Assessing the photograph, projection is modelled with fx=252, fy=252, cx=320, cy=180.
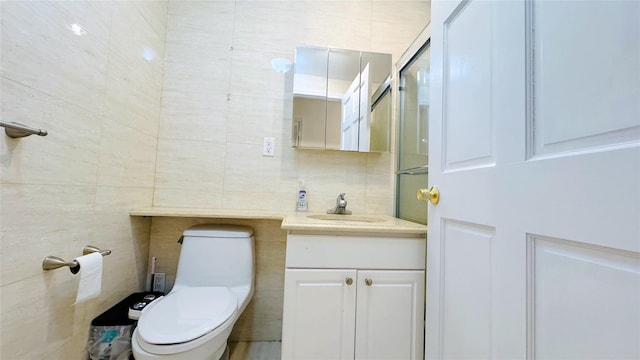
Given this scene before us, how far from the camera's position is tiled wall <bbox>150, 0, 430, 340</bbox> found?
1.57 meters

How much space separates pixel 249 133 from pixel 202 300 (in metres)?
0.97

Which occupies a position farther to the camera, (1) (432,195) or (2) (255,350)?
(2) (255,350)

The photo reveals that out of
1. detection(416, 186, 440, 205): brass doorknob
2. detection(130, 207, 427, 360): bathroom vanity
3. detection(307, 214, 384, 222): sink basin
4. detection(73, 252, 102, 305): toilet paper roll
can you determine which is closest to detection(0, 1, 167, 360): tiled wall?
detection(73, 252, 102, 305): toilet paper roll

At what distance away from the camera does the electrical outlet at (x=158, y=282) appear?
4.94 feet

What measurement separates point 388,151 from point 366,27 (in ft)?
2.86

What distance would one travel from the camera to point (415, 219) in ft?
4.49

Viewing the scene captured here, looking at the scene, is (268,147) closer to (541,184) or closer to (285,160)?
(285,160)

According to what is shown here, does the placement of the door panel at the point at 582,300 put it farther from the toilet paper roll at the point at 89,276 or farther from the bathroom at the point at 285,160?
the toilet paper roll at the point at 89,276

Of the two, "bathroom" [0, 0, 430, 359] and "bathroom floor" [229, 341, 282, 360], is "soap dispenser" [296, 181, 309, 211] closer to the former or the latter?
"bathroom" [0, 0, 430, 359]

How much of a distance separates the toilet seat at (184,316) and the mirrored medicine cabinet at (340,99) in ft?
3.10

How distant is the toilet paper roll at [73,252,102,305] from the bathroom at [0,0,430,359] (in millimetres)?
105

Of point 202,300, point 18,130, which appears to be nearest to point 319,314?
point 202,300

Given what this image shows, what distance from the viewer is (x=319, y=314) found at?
1054 millimetres

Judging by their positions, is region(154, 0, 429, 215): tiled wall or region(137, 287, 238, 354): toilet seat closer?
region(137, 287, 238, 354): toilet seat
